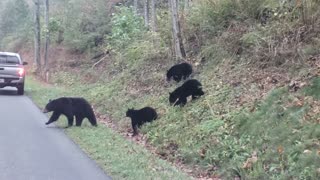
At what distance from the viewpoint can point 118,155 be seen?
10.5 m

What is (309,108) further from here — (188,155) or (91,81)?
(91,81)

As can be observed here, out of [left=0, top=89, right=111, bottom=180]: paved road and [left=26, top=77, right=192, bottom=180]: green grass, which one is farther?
[left=26, top=77, right=192, bottom=180]: green grass

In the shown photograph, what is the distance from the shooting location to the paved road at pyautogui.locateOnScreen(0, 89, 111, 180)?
28.6 feet

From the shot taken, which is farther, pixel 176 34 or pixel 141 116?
pixel 176 34

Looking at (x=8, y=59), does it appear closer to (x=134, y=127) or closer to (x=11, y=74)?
(x=11, y=74)

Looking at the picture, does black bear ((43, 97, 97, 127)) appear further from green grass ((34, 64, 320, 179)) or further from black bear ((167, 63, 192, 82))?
black bear ((167, 63, 192, 82))

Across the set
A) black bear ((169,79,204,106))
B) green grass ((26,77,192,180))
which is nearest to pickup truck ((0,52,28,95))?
green grass ((26,77,192,180))

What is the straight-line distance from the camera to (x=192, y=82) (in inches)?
546

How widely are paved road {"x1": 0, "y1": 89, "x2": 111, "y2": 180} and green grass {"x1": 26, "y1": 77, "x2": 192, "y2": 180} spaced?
23 cm

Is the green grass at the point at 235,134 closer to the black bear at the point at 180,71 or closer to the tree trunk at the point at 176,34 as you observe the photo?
the black bear at the point at 180,71

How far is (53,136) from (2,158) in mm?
2820

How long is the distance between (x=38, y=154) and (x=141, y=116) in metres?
3.65

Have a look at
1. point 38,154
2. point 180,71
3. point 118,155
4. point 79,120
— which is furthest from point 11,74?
point 118,155

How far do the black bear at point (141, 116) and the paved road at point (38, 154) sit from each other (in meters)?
1.72
